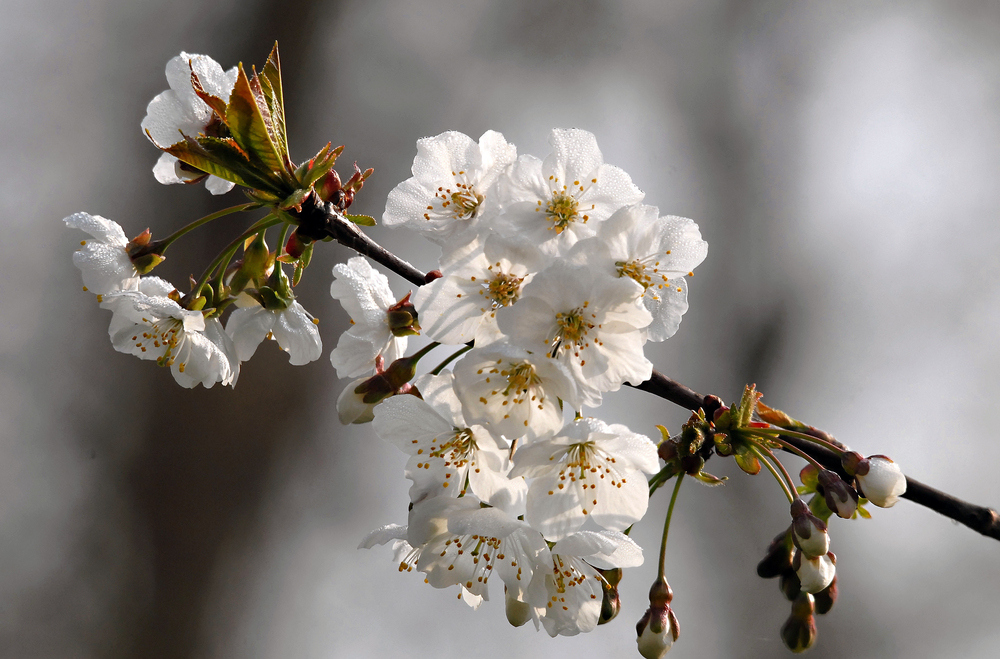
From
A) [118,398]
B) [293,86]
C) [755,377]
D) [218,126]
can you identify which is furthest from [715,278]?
[218,126]

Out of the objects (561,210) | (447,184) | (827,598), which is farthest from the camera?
(827,598)

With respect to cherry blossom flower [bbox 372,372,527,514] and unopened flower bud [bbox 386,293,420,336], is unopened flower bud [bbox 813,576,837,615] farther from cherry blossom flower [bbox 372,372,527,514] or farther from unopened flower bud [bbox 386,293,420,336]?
unopened flower bud [bbox 386,293,420,336]

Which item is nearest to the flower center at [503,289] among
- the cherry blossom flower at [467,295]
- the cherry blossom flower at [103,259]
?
the cherry blossom flower at [467,295]

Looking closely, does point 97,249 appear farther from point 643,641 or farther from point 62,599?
point 62,599

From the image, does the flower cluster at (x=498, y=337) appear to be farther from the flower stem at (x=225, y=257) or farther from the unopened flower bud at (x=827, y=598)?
the unopened flower bud at (x=827, y=598)

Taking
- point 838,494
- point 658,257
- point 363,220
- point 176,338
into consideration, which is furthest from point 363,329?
point 838,494

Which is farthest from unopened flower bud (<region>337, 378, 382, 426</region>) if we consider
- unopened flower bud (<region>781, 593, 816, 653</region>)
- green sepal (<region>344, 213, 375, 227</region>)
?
unopened flower bud (<region>781, 593, 816, 653</region>)

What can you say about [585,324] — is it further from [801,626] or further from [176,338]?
[801,626]
